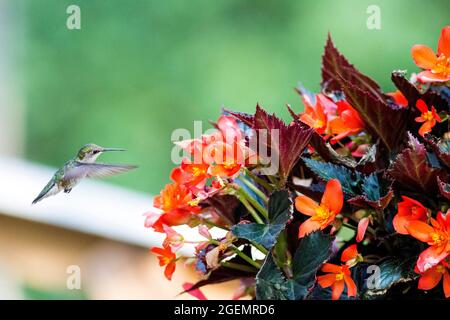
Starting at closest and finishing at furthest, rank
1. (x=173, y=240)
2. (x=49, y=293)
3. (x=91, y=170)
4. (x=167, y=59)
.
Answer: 1. (x=173, y=240)
2. (x=91, y=170)
3. (x=49, y=293)
4. (x=167, y=59)

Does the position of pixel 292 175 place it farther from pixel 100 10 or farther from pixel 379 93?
pixel 100 10

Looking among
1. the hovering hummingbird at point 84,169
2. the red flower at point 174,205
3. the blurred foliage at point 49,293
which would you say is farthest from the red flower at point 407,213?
the blurred foliage at point 49,293

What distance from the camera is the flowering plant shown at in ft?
2.18

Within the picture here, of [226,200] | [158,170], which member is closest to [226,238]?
[226,200]

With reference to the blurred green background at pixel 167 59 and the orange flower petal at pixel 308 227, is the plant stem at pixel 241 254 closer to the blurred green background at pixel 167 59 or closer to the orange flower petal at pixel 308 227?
the orange flower petal at pixel 308 227

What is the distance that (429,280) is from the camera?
0.65 m

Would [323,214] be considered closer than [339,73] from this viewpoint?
Yes

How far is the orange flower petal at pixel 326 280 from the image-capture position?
2.28 feet

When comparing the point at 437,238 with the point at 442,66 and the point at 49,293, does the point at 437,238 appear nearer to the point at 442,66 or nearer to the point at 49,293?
the point at 442,66

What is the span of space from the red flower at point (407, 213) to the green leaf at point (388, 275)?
44mm

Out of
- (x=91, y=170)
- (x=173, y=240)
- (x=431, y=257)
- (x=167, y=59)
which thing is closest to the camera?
(x=431, y=257)

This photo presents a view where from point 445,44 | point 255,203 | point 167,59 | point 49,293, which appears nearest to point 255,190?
point 255,203

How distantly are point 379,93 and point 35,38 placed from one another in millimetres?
2639

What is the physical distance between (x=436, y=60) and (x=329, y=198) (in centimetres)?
19
